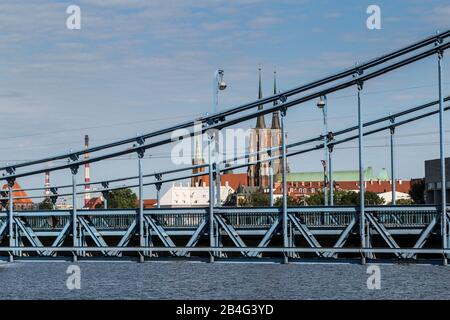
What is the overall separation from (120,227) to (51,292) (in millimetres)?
19508

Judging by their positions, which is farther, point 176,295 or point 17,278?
point 17,278

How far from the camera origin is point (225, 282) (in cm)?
5734

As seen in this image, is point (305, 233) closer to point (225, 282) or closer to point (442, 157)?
point (225, 282)

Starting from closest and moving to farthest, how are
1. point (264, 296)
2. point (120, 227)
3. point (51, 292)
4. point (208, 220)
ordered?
point (264, 296) → point (51, 292) → point (208, 220) → point (120, 227)

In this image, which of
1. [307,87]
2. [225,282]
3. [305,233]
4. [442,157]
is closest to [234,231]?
[305,233]

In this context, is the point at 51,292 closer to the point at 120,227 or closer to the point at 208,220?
the point at 208,220

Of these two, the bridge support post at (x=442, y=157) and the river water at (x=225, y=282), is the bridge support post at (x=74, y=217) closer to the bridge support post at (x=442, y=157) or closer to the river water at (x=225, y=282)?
the river water at (x=225, y=282)

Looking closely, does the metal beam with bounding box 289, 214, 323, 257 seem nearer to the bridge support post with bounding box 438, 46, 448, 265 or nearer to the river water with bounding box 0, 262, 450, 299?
the river water with bounding box 0, 262, 450, 299

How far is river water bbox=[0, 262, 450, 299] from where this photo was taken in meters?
49.9

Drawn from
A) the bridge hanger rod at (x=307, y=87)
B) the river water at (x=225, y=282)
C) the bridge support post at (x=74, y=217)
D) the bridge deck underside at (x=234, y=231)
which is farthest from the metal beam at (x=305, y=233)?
the bridge support post at (x=74, y=217)

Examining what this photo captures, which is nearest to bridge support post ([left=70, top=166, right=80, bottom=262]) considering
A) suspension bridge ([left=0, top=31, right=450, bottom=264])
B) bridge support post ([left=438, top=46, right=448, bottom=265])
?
suspension bridge ([left=0, top=31, right=450, bottom=264])
